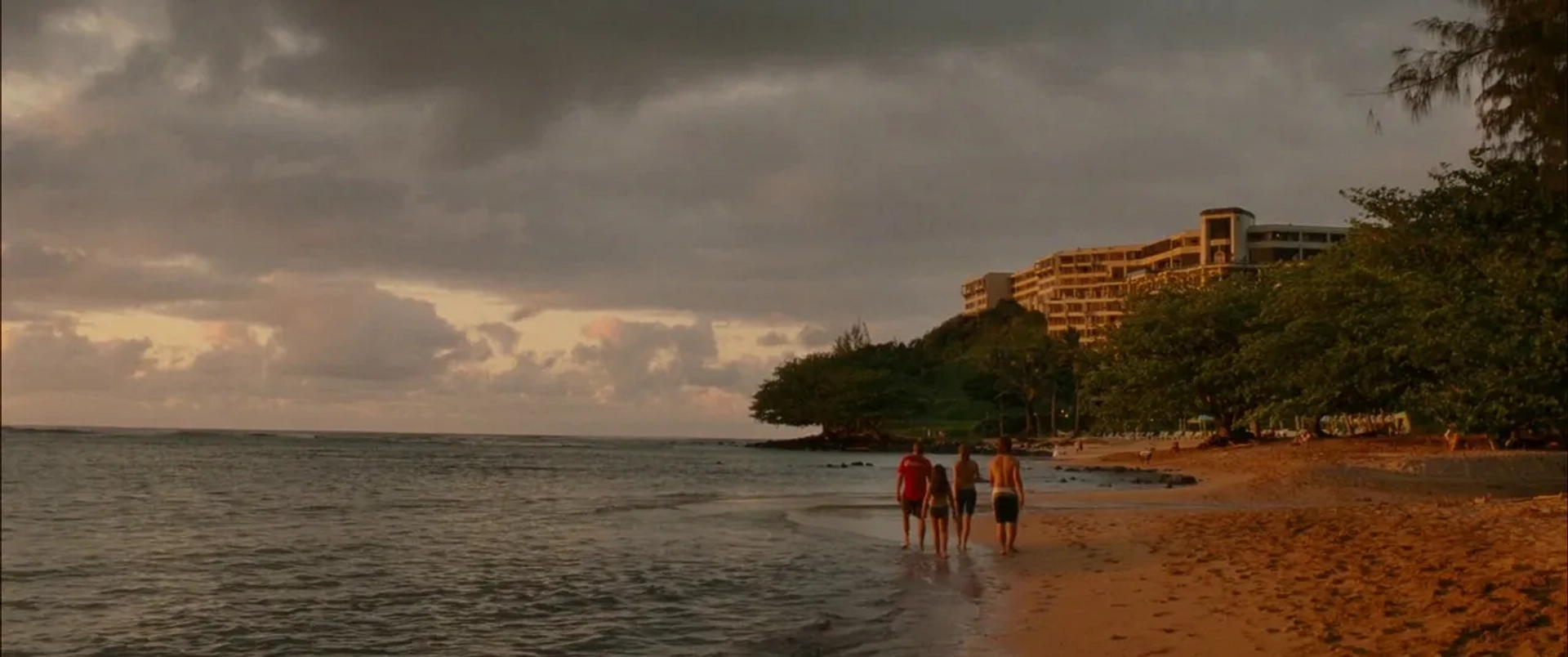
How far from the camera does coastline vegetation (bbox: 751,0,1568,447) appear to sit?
9344 mm

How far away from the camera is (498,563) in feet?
72.5

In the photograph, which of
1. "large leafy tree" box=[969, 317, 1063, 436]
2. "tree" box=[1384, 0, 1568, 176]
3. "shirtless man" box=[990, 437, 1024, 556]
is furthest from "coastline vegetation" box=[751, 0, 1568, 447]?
"large leafy tree" box=[969, 317, 1063, 436]

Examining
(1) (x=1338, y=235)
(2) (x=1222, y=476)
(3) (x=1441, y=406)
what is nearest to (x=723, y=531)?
(3) (x=1441, y=406)

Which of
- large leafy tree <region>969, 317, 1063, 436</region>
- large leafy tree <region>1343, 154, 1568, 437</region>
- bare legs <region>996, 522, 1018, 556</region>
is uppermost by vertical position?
large leafy tree <region>969, 317, 1063, 436</region>

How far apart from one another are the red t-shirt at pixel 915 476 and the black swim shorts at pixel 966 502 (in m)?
0.85

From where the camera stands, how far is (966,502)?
67.1 ft

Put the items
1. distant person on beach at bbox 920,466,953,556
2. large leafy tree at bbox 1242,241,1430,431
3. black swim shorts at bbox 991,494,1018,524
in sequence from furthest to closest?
1. large leafy tree at bbox 1242,241,1430,431
2. distant person on beach at bbox 920,466,953,556
3. black swim shorts at bbox 991,494,1018,524

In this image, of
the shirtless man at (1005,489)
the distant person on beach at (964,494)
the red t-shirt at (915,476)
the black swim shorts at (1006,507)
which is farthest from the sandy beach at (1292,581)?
the red t-shirt at (915,476)

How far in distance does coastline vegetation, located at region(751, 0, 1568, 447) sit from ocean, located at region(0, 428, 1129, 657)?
7253mm

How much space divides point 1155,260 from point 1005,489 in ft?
491

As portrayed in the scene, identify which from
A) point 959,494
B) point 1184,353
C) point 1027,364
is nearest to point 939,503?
point 959,494

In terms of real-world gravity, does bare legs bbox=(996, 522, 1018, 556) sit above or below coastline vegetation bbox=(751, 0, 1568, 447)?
below

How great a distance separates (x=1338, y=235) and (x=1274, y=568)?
460ft

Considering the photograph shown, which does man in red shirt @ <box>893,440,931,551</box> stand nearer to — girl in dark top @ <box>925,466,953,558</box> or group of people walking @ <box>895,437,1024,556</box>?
group of people walking @ <box>895,437,1024,556</box>
